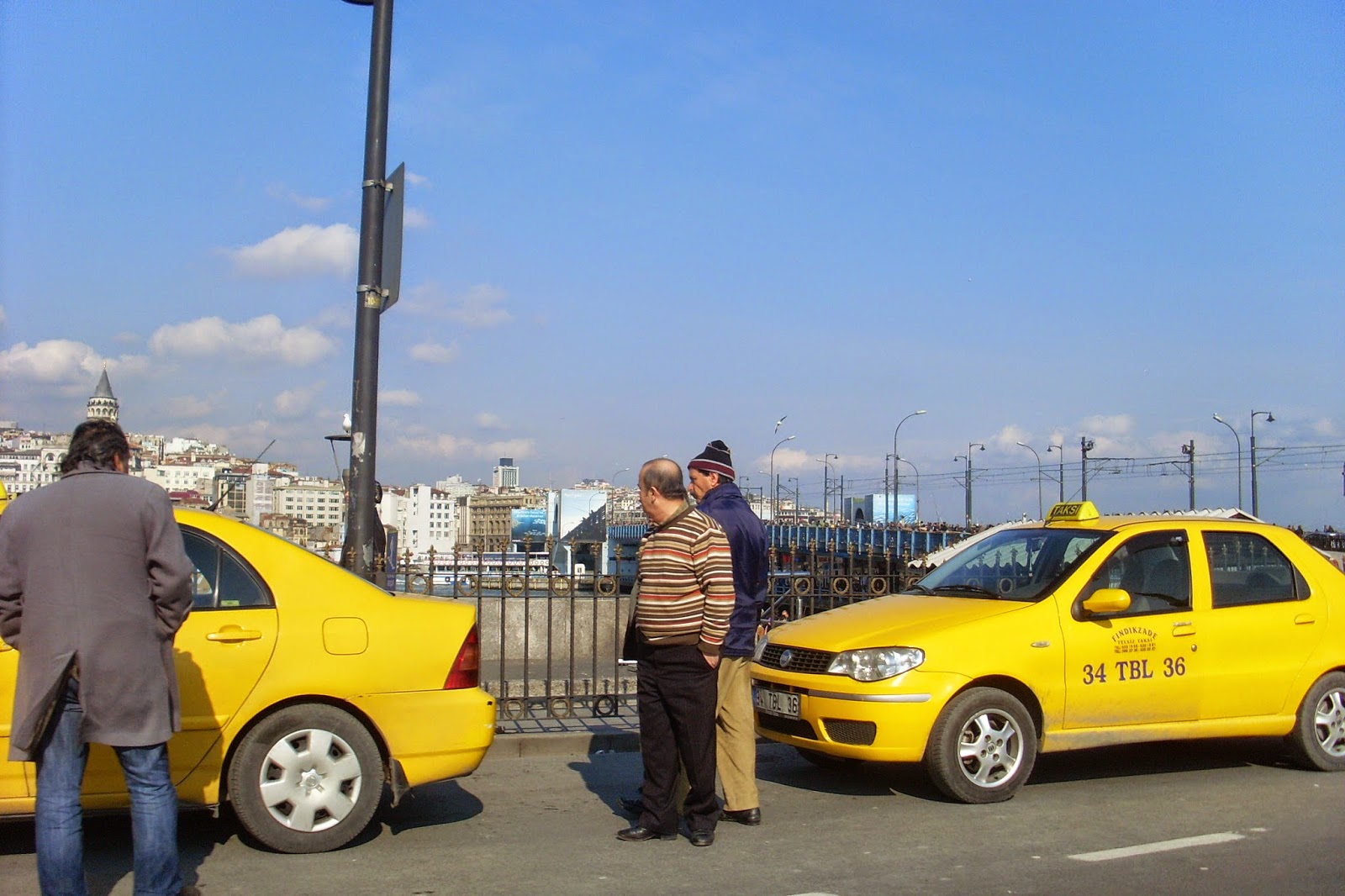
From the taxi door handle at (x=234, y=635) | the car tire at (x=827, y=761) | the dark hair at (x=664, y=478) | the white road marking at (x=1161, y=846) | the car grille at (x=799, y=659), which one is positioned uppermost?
the dark hair at (x=664, y=478)

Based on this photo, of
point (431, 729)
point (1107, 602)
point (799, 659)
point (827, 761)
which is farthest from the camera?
point (827, 761)

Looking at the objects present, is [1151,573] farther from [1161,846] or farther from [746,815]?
[746,815]

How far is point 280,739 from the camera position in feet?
17.1

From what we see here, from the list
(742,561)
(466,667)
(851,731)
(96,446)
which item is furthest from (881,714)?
(96,446)

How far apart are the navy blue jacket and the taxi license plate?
65 centimetres

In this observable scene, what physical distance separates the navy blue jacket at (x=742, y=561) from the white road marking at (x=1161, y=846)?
1.86 m

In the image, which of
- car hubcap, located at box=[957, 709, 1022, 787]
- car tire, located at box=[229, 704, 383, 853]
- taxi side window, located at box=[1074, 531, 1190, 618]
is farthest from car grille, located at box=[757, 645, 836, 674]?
car tire, located at box=[229, 704, 383, 853]

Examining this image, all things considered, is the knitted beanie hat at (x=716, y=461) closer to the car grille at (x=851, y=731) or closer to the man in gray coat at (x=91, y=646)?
the car grille at (x=851, y=731)

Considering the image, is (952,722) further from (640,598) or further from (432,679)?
(432,679)

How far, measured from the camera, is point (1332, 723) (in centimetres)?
735

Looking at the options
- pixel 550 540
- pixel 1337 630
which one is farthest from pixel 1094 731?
pixel 550 540

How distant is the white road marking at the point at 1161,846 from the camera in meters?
5.37

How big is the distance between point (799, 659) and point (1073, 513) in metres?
2.29

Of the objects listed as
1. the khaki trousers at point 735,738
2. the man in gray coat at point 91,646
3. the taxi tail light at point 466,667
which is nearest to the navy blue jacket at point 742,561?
the khaki trousers at point 735,738
